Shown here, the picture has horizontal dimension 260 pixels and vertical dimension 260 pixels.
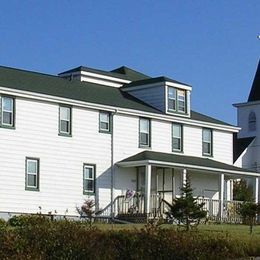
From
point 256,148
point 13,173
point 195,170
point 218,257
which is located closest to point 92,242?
point 218,257

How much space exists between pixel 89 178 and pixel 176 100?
331 inches

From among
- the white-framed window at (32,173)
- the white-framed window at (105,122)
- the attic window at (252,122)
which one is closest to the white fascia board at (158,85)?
the white-framed window at (105,122)

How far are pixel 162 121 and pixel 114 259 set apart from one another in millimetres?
27471

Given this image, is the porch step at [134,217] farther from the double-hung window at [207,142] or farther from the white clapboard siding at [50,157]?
the double-hung window at [207,142]

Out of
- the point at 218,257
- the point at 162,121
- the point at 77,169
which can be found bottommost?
the point at 218,257

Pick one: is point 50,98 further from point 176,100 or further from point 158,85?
point 176,100

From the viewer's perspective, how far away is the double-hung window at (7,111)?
3875 centimetres

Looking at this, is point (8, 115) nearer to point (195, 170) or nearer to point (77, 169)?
point (77, 169)

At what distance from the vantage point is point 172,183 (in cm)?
4647

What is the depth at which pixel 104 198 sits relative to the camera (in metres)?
43.4

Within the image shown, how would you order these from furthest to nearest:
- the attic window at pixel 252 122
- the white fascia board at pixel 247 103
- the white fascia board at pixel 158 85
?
the attic window at pixel 252 122, the white fascia board at pixel 247 103, the white fascia board at pixel 158 85

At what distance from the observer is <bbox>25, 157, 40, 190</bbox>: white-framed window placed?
39.7m

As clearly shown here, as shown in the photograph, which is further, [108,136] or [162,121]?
[162,121]

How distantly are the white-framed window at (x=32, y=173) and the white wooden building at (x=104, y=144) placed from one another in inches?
1.9
